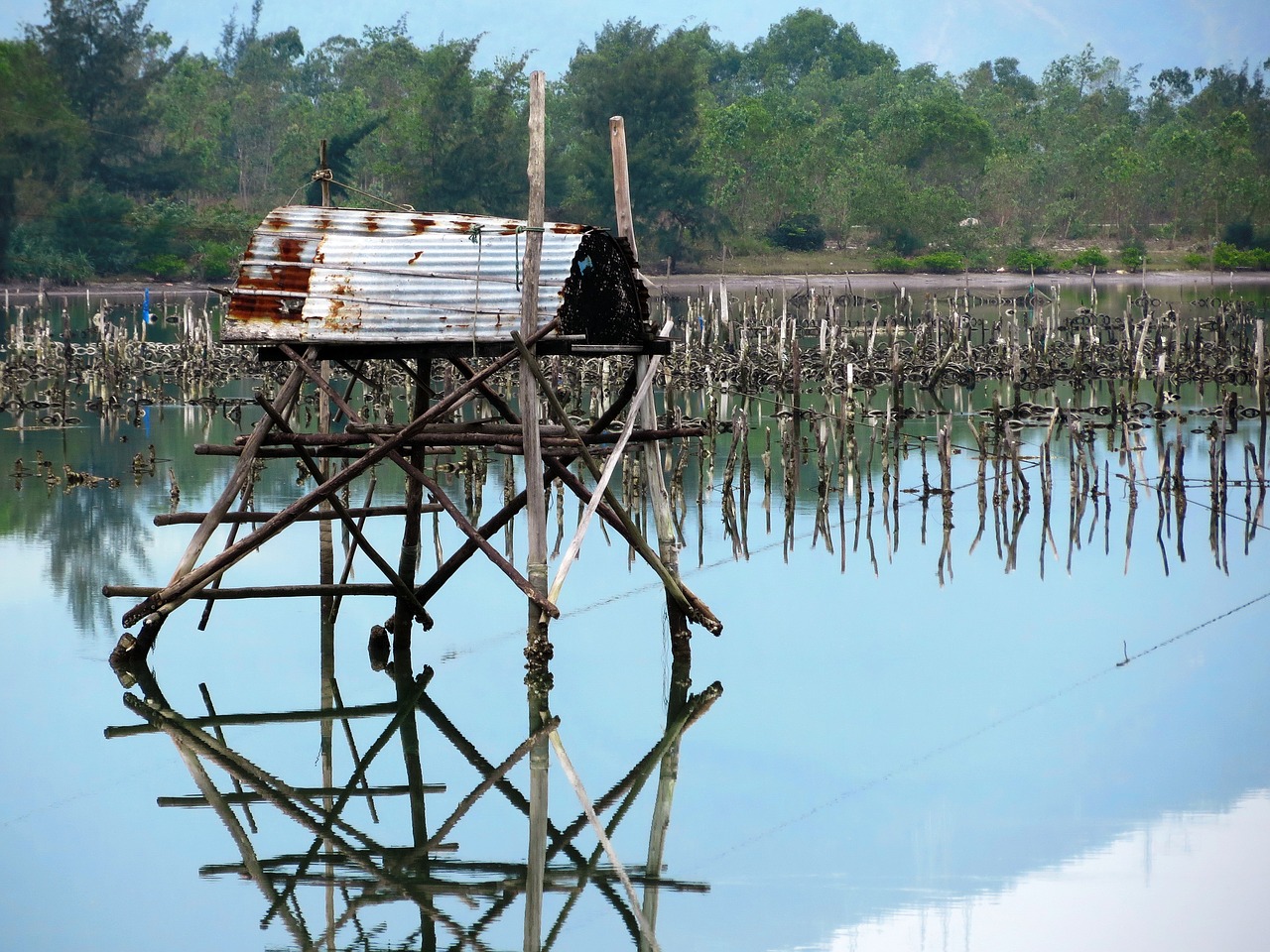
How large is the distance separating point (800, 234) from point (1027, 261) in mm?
10495

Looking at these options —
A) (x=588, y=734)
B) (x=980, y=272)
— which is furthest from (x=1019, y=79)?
(x=588, y=734)

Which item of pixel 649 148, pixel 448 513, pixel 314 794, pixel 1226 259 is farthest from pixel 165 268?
pixel 314 794

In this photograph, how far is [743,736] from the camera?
1290cm

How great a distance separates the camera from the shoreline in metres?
64.1

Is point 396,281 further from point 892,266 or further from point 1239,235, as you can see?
point 1239,235

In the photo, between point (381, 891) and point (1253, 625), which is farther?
point (1253, 625)

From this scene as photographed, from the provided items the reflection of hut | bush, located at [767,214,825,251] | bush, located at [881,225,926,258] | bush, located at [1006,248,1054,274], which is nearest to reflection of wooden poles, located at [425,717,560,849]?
the reflection of hut

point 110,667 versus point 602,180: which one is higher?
point 602,180

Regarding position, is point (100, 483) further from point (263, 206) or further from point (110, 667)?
point (263, 206)

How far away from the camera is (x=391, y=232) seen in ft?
43.5

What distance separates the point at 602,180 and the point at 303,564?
53.9m

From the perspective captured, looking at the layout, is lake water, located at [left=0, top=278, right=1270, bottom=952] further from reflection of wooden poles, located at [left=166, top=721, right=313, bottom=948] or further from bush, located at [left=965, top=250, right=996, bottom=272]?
bush, located at [left=965, top=250, right=996, bottom=272]

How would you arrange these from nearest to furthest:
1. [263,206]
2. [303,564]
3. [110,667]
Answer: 1. [110,667]
2. [303,564]
3. [263,206]

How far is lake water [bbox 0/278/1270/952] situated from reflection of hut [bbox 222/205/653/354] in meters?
3.12
